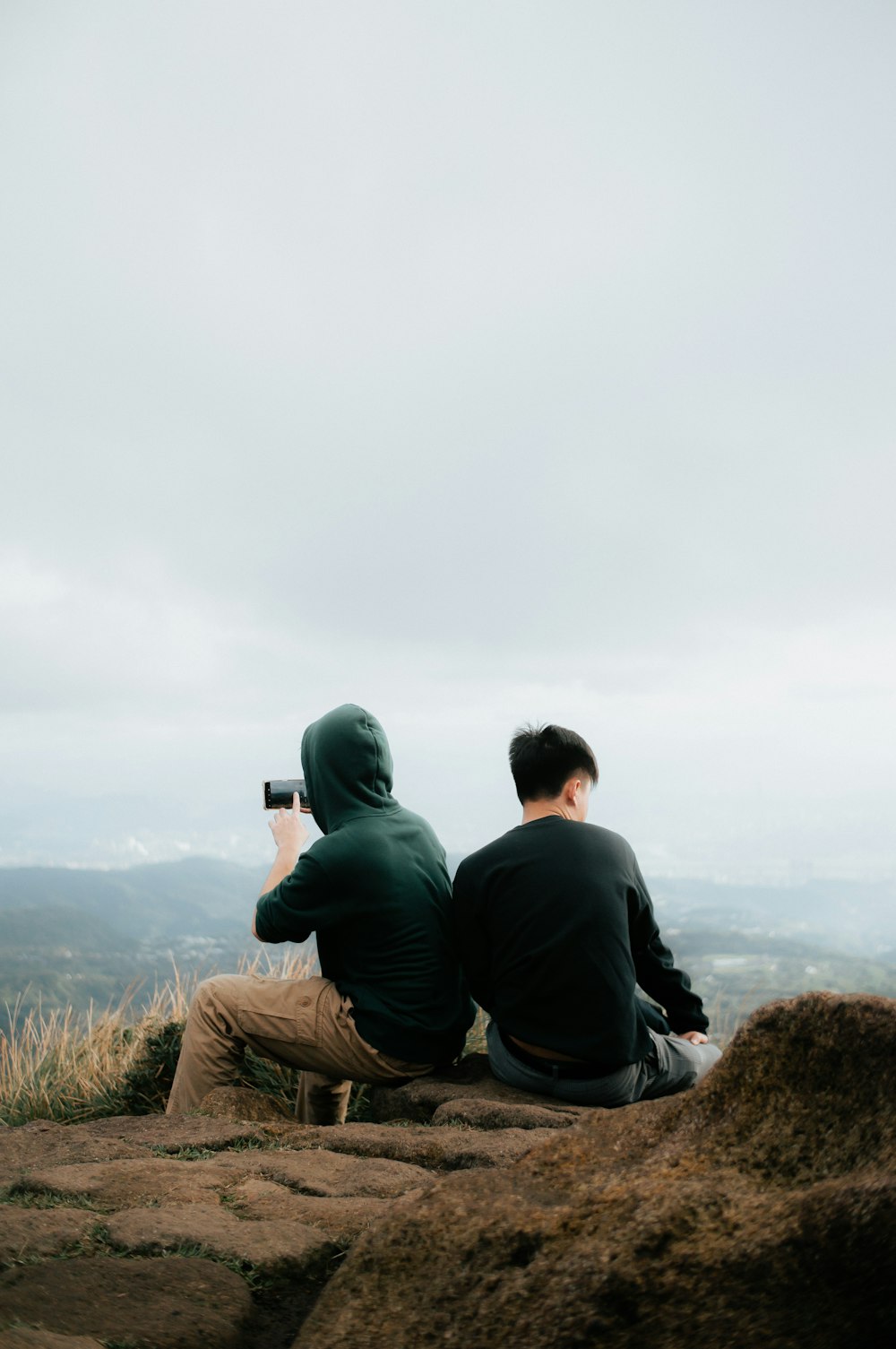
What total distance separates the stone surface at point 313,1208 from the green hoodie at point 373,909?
1783mm

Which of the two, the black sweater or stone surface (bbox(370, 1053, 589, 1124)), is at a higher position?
the black sweater

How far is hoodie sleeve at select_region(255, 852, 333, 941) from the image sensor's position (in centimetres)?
455

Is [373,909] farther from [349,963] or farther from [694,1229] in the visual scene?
[694,1229]

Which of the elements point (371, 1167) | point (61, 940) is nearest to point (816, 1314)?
point (371, 1167)

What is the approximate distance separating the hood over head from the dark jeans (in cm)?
119

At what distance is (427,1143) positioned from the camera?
341 centimetres

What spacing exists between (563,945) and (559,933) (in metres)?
0.05

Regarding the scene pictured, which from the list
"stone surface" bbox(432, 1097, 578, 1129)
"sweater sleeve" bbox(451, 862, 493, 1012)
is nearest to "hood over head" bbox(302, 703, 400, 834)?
"sweater sleeve" bbox(451, 862, 493, 1012)

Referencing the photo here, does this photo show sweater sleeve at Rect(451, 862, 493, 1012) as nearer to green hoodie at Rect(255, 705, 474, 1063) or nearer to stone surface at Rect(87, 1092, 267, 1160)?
green hoodie at Rect(255, 705, 474, 1063)

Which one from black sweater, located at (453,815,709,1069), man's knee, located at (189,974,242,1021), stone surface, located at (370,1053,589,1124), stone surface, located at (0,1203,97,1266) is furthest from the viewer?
man's knee, located at (189,974,242,1021)

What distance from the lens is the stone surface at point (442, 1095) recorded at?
4.38 metres

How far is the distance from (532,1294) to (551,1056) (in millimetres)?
2821

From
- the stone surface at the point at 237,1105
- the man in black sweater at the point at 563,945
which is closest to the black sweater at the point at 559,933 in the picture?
the man in black sweater at the point at 563,945

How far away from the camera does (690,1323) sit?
1.55m
